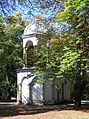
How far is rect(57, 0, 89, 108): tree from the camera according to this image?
399 inches

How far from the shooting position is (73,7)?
1007 centimetres

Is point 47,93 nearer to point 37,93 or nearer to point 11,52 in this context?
point 37,93

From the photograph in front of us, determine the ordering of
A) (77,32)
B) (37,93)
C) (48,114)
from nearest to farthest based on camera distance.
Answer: (48,114) → (77,32) → (37,93)

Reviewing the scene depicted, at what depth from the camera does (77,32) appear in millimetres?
11883

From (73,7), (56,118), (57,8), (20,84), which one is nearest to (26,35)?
(20,84)

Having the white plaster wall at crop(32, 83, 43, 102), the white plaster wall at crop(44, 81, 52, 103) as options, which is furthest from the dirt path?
the white plaster wall at crop(44, 81, 52, 103)

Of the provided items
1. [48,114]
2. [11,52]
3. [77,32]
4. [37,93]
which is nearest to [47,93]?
[37,93]

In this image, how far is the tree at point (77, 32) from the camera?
33.2 ft

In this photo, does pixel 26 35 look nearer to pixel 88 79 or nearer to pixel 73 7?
pixel 88 79

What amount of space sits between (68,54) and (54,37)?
3.34 meters

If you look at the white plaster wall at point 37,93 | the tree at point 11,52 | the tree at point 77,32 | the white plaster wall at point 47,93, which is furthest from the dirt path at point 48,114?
the tree at point 11,52

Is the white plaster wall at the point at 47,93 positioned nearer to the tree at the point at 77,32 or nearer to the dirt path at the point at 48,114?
the dirt path at the point at 48,114

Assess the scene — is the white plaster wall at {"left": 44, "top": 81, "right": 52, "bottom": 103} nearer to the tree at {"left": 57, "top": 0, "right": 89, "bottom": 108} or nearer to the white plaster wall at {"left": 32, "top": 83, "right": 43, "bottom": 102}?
the white plaster wall at {"left": 32, "top": 83, "right": 43, "bottom": 102}

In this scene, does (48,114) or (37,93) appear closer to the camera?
(48,114)
